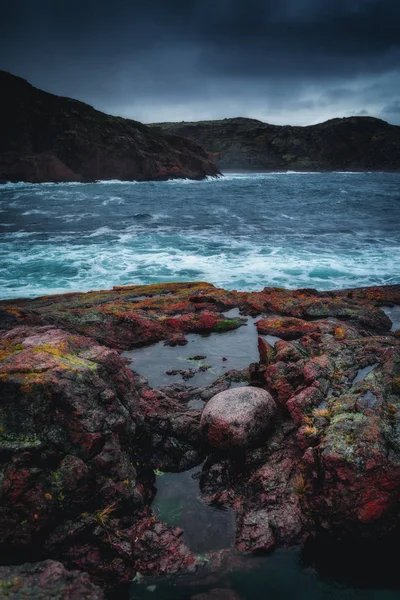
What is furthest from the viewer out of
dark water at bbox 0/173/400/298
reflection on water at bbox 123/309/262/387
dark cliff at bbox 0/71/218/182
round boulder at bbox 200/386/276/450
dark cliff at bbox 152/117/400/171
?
dark cliff at bbox 152/117/400/171

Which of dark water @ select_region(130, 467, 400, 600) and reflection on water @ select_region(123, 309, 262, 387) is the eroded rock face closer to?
dark water @ select_region(130, 467, 400, 600)

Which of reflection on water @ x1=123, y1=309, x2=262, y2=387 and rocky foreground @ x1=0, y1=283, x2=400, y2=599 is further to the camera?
reflection on water @ x1=123, y1=309, x2=262, y2=387

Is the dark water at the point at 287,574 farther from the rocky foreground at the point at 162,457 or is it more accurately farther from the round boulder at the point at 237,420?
the round boulder at the point at 237,420

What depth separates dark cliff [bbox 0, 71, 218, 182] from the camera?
214 feet

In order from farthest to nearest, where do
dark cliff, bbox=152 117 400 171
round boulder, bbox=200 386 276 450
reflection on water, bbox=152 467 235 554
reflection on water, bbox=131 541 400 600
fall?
dark cliff, bbox=152 117 400 171
round boulder, bbox=200 386 276 450
reflection on water, bbox=152 467 235 554
reflection on water, bbox=131 541 400 600

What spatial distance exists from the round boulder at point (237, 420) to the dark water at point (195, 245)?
31.7 feet

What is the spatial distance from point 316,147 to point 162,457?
13719 centimetres

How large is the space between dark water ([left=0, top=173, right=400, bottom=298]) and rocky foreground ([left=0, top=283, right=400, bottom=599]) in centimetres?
969

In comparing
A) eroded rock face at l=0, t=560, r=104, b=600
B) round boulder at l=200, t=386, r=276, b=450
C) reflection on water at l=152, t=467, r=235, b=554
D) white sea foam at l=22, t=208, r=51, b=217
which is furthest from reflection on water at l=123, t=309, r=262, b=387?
white sea foam at l=22, t=208, r=51, b=217

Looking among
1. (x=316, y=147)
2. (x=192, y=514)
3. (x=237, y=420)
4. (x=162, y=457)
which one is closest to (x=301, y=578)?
(x=192, y=514)

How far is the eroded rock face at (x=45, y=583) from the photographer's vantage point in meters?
3.14

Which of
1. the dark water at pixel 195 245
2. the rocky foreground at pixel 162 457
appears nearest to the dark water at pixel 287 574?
the rocky foreground at pixel 162 457

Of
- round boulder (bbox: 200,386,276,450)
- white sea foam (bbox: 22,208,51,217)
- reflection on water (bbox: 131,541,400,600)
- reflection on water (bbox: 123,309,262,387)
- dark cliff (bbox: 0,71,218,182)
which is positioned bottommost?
reflection on water (bbox: 131,541,400,600)

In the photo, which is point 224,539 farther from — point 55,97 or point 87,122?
point 55,97
